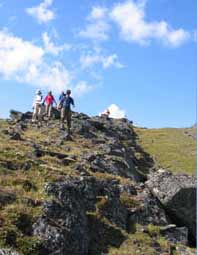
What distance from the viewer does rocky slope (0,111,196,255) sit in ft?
59.8

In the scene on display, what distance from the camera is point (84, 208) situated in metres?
21.2

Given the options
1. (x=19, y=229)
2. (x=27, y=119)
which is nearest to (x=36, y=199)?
(x=19, y=229)

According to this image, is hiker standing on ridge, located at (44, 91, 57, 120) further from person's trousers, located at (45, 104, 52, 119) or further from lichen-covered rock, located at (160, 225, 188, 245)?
lichen-covered rock, located at (160, 225, 188, 245)

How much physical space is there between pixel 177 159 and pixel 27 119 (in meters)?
16.3

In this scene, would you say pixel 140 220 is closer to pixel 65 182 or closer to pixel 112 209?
pixel 112 209

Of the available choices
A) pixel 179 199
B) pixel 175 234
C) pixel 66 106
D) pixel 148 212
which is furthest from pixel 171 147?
pixel 175 234

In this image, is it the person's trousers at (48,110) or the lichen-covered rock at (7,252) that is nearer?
the lichen-covered rock at (7,252)

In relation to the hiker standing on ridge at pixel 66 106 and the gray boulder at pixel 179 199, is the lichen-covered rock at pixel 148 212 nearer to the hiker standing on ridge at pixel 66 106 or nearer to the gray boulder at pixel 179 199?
the gray boulder at pixel 179 199

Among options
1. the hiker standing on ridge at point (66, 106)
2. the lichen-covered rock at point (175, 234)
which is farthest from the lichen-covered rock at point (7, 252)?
the hiker standing on ridge at point (66, 106)

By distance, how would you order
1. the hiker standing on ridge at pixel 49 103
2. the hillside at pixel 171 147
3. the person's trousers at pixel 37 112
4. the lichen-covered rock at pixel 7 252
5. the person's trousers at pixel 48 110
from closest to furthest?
1. the lichen-covered rock at pixel 7 252
2. the hiker standing on ridge at pixel 49 103
3. the person's trousers at pixel 37 112
4. the person's trousers at pixel 48 110
5. the hillside at pixel 171 147

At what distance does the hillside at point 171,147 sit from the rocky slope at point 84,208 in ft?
76.5

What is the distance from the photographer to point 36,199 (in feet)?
66.1

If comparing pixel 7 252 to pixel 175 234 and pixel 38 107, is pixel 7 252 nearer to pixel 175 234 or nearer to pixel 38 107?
pixel 175 234

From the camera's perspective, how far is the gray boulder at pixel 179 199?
25.9 m
